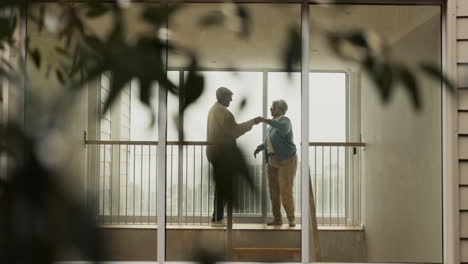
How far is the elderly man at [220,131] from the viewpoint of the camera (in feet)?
1.31

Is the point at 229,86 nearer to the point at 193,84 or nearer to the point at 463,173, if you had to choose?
the point at 193,84

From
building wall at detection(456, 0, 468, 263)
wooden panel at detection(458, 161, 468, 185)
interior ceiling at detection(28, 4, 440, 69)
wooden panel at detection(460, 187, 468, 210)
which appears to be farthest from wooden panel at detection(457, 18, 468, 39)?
interior ceiling at detection(28, 4, 440, 69)

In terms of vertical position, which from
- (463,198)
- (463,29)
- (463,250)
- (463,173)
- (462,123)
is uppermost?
(463,29)

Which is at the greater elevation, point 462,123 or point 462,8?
point 462,8

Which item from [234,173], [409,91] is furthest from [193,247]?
[409,91]

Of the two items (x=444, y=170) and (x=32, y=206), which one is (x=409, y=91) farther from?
(x=444, y=170)

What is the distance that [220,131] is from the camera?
421 mm

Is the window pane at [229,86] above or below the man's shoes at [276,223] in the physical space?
above

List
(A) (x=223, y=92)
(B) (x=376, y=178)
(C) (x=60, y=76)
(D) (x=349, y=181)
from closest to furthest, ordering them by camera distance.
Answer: (C) (x=60, y=76)
(A) (x=223, y=92)
(D) (x=349, y=181)
(B) (x=376, y=178)

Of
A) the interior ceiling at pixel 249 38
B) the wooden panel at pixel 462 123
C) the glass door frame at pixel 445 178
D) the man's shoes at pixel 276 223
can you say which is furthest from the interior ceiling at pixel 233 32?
the wooden panel at pixel 462 123

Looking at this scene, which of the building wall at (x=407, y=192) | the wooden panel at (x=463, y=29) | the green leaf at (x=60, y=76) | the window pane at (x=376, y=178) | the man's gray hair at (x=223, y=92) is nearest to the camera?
the green leaf at (x=60, y=76)

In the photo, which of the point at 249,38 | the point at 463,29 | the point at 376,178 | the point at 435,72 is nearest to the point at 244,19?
the point at 249,38

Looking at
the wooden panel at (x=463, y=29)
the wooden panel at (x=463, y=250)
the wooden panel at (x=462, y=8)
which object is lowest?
the wooden panel at (x=463, y=250)

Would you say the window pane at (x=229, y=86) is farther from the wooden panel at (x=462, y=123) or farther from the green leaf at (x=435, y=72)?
the wooden panel at (x=462, y=123)
